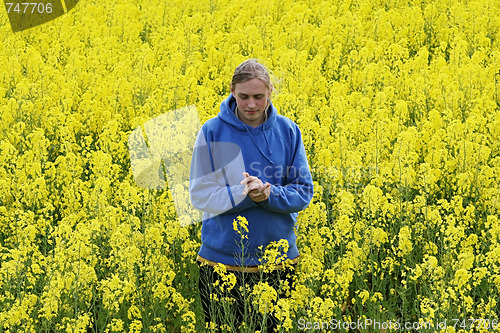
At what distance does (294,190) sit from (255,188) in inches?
13.6

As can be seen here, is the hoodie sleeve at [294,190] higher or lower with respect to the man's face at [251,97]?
lower

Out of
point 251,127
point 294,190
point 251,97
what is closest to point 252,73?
point 251,97

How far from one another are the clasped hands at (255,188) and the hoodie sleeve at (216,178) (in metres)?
0.11

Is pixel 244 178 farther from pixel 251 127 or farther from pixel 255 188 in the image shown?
pixel 251 127

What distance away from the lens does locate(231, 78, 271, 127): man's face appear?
3707 millimetres

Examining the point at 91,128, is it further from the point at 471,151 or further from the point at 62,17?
the point at 62,17

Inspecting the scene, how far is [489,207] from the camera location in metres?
5.55

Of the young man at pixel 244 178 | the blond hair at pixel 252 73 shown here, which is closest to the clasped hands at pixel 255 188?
the young man at pixel 244 178

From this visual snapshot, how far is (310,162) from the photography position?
6.47 metres

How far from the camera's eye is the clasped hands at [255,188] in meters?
3.58

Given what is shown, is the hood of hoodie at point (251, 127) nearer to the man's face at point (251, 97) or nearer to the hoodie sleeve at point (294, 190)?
the man's face at point (251, 97)

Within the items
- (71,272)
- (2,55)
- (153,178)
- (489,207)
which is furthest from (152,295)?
(2,55)

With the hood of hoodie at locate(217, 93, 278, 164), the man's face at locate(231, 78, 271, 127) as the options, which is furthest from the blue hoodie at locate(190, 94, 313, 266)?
the man's face at locate(231, 78, 271, 127)

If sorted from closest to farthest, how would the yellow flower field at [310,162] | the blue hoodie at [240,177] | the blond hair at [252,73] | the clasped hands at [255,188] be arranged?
1. the clasped hands at [255,188]
2. the blond hair at [252,73]
3. the blue hoodie at [240,177]
4. the yellow flower field at [310,162]
